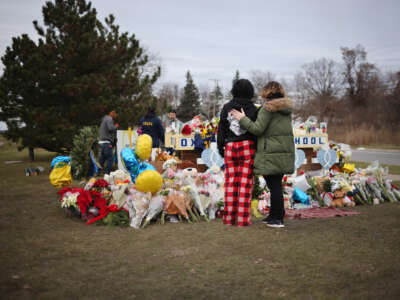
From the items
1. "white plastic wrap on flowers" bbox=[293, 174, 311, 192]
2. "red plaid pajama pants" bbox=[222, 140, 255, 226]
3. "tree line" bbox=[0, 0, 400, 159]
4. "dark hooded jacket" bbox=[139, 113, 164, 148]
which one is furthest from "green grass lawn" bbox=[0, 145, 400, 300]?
"tree line" bbox=[0, 0, 400, 159]

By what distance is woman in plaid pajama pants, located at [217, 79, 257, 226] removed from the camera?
175 inches

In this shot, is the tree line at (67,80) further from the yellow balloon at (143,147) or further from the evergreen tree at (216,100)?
the evergreen tree at (216,100)

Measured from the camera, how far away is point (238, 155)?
4.49 m

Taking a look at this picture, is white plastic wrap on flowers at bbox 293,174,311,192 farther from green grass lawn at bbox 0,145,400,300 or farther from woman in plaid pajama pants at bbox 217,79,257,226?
woman in plaid pajama pants at bbox 217,79,257,226

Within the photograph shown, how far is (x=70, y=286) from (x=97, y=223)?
83.0 inches

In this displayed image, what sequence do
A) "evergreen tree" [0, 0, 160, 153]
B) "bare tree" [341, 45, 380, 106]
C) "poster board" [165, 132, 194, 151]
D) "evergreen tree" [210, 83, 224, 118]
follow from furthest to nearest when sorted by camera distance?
"evergreen tree" [210, 83, 224, 118] < "bare tree" [341, 45, 380, 106] < "evergreen tree" [0, 0, 160, 153] < "poster board" [165, 132, 194, 151]

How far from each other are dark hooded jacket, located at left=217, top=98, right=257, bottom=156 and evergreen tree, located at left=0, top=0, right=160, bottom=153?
33.5 ft

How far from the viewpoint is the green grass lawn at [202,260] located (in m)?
2.74

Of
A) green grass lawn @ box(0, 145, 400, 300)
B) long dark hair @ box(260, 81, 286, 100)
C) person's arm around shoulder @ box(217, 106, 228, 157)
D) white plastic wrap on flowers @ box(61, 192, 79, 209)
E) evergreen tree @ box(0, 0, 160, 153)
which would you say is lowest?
green grass lawn @ box(0, 145, 400, 300)

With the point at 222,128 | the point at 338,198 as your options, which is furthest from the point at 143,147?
the point at 338,198

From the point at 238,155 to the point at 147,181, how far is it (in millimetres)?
1340

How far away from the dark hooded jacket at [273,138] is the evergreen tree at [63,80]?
1063 cm

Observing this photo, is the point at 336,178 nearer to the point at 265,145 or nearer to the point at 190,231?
the point at 265,145

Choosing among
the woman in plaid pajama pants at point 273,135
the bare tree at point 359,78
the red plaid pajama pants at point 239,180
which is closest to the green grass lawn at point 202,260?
the red plaid pajama pants at point 239,180
